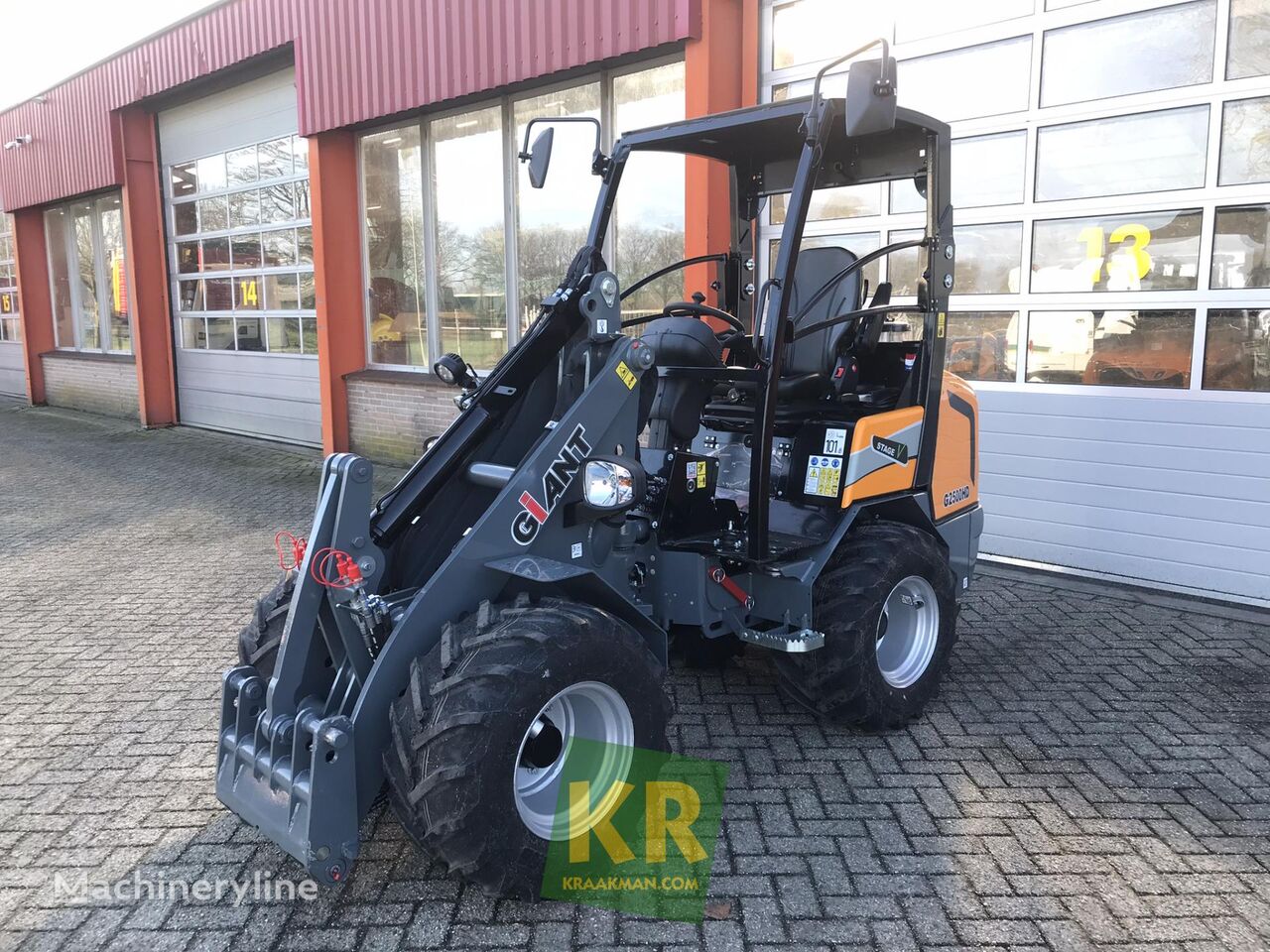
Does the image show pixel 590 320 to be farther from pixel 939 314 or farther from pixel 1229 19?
pixel 1229 19

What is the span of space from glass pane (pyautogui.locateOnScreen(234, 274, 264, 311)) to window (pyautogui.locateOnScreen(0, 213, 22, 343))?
9.54 metres

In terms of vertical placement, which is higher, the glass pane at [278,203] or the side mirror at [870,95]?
the glass pane at [278,203]

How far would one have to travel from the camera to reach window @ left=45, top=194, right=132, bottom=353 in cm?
1673

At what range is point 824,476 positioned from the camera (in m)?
4.04

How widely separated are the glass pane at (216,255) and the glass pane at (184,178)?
0.87 m

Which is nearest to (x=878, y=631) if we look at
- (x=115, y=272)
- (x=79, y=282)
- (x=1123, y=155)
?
(x=1123, y=155)

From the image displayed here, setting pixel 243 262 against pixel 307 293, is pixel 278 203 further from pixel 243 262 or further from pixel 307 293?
pixel 307 293

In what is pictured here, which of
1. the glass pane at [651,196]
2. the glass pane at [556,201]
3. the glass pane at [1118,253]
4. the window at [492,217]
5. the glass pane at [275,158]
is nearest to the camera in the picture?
the glass pane at [1118,253]

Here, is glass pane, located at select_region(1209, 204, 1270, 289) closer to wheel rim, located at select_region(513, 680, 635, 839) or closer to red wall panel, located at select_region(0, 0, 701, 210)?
red wall panel, located at select_region(0, 0, 701, 210)

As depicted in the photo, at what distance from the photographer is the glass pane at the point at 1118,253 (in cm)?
586

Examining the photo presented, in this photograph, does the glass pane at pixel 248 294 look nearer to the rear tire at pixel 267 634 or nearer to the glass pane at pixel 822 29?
the glass pane at pixel 822 29

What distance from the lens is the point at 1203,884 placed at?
3.07 m

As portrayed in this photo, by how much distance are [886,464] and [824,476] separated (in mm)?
296

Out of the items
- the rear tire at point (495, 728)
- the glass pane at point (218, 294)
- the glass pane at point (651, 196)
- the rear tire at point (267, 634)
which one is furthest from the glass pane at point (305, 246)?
the rear tire at point (495, 728)
